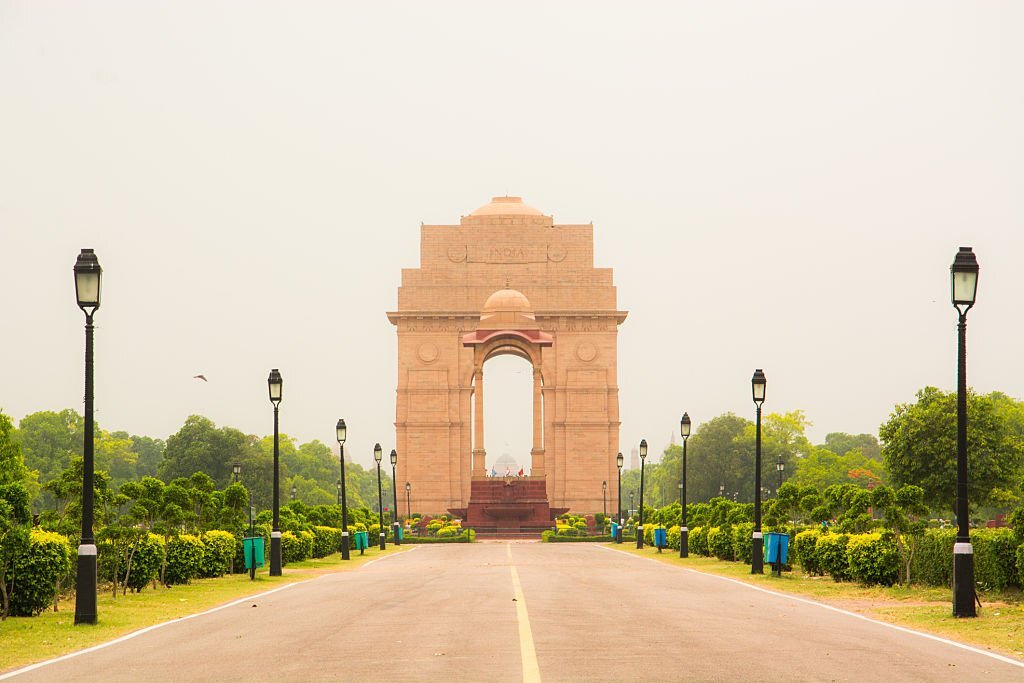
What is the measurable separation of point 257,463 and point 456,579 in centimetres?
8801

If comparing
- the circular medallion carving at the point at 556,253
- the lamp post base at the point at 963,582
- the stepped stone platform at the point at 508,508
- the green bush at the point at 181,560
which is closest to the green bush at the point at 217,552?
the green bush at the point at 181,560

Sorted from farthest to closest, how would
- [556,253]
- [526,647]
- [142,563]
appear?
[556,253]
[142,563]
[526,647]

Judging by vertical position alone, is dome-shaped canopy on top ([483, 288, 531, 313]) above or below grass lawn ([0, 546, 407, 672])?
above

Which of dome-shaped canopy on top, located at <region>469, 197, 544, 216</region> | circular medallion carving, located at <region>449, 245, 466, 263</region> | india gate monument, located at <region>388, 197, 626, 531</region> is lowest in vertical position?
india gate monument, located at <region>388, 197, 626, 531</region>

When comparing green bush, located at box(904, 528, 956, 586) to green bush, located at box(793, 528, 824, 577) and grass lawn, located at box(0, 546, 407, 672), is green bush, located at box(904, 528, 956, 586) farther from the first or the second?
grass lawn, located at box(0, 546, 407, 672)

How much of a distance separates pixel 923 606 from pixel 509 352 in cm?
8399

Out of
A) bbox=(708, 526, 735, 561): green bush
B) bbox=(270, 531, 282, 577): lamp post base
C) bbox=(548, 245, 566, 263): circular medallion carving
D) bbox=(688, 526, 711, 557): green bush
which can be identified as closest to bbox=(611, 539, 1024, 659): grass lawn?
bbox=(708, 526, 735, 561): green bush

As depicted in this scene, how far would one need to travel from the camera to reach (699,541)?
43.6m

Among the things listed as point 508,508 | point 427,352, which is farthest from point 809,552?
point 427,352

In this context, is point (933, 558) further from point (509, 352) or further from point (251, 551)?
point (509, 352)

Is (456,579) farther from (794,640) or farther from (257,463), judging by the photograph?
(257,463)

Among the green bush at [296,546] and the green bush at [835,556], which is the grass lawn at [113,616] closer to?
the green bush at [296,546]

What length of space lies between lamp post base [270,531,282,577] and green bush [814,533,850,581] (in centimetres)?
1271

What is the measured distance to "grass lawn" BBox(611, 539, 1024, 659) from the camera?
1596cm
